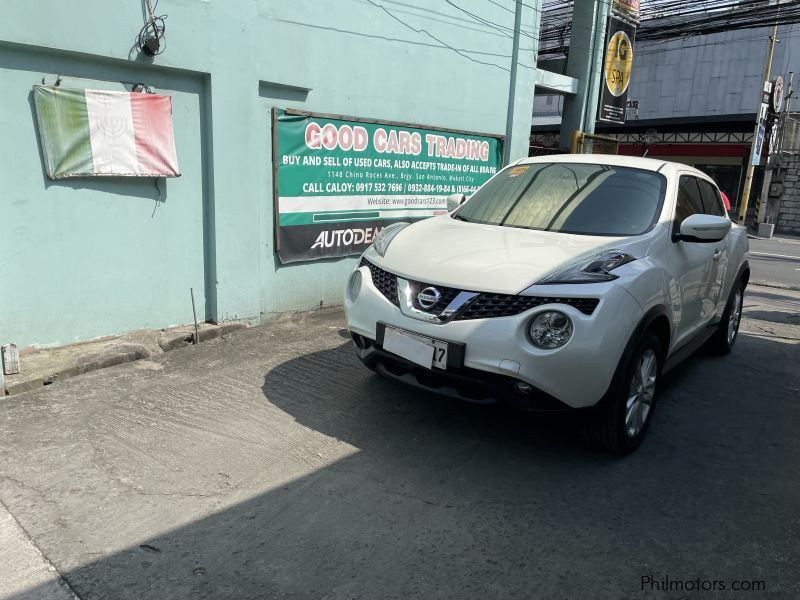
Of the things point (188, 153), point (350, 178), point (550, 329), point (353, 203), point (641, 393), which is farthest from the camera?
point (353, 203)

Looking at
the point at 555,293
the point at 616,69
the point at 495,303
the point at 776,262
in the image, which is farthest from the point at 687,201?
the point at 776,262

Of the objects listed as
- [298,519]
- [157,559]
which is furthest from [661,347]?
[157,559]

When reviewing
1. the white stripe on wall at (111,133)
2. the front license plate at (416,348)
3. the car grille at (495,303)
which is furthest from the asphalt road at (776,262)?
the white stripe on wall at (111,133)

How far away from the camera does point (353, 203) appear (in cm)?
719

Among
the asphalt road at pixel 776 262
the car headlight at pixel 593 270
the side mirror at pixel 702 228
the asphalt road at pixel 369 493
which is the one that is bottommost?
the asphalt road at pixel 776 262

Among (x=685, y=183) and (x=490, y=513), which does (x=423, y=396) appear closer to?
(x=490, y=513)

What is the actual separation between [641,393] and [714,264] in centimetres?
170

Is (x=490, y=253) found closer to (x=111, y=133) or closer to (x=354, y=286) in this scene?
(x=354, y=286)

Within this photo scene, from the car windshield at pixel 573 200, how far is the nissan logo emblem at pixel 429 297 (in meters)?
1.14

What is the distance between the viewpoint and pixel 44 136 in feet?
15.4

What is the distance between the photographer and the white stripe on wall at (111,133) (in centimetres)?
495

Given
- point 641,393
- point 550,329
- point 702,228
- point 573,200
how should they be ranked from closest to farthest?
1. point 550,329
2. point 641,393
3. point 702,228
4. point 573,200

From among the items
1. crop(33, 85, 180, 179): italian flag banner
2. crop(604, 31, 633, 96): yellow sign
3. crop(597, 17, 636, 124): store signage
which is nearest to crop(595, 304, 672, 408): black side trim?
crop(33, 85, 180, 179): italian flag banner

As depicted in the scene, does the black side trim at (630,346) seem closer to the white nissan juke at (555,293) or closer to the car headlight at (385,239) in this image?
the white nissan juke at (555,293)
